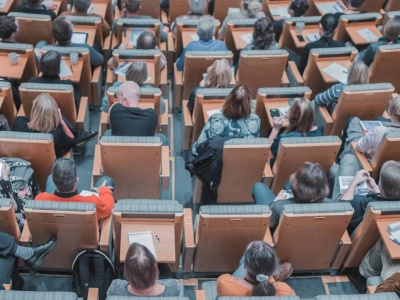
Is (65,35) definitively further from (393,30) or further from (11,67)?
(393,30)

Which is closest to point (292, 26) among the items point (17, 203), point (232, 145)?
point (232, 145)

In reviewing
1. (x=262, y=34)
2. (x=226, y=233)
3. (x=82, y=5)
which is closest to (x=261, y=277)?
(x=226, y=233)

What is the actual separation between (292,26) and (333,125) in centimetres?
169

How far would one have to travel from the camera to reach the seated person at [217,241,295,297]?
2.88m

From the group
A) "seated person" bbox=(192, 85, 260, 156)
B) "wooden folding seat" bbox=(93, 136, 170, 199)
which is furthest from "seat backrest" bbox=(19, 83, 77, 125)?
"seated person" bbox=(192, 85, 260, 156)

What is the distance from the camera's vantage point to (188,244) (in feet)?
11.7

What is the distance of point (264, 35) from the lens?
17.0ft

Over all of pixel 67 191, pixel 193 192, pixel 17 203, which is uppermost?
pixel 67 191

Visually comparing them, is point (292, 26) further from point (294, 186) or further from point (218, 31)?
point (294, 186)

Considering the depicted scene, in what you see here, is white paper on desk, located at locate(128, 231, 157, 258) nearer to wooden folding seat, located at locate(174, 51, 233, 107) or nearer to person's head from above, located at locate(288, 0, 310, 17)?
wooden folding seat, located at locate(174, 51, 233, 107)

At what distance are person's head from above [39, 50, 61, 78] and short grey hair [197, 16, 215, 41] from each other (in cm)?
142

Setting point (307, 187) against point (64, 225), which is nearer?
point (64, 225)

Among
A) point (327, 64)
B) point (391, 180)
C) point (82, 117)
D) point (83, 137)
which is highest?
point (391, 180)

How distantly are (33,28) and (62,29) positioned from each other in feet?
1.99
